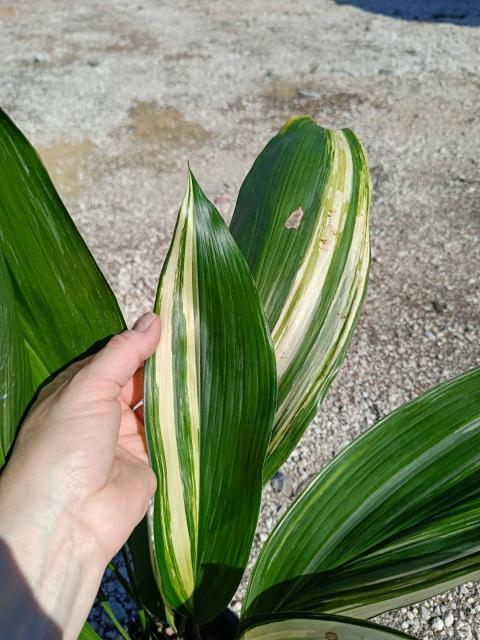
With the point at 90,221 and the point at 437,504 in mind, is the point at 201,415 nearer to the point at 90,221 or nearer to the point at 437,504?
the point at 437,504

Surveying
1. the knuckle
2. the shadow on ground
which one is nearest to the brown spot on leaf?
the knuckle

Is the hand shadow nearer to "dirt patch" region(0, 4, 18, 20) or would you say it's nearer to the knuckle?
the knuckle

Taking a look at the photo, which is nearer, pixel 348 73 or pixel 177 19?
pixel 348 73

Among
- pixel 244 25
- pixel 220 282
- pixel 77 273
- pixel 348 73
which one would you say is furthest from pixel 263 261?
pixel 244 25

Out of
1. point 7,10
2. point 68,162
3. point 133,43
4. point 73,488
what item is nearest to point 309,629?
point 73,488

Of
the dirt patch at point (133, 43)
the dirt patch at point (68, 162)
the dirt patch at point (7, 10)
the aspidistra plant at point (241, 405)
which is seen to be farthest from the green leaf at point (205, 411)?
the dirt patch at point (7, 10)

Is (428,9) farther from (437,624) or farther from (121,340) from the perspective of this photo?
(121,340)
